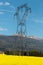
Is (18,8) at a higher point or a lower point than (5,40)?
higher

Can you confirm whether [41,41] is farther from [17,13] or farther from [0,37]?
[17,13]

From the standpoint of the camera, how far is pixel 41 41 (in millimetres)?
86938

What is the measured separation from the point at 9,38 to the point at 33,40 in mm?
12089

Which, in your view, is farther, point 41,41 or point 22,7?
point 41,41

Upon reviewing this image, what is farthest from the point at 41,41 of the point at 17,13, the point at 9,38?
the point at 17,13

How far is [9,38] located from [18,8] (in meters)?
43.6

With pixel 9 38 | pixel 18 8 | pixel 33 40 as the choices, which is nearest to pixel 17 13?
pixel 18 8

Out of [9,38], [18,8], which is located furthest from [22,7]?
[9,38]

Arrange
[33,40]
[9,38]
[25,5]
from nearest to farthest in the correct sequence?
[25,5] → [33,40] → [9,38]

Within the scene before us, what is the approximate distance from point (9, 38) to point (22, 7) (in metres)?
43.9

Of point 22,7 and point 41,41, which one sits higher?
point 22,7

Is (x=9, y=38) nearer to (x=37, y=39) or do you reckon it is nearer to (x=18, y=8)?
(x=37, y=39)

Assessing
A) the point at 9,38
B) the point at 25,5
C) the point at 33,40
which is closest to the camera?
the point at 25,5

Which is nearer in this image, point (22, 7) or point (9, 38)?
point (22, 7)
